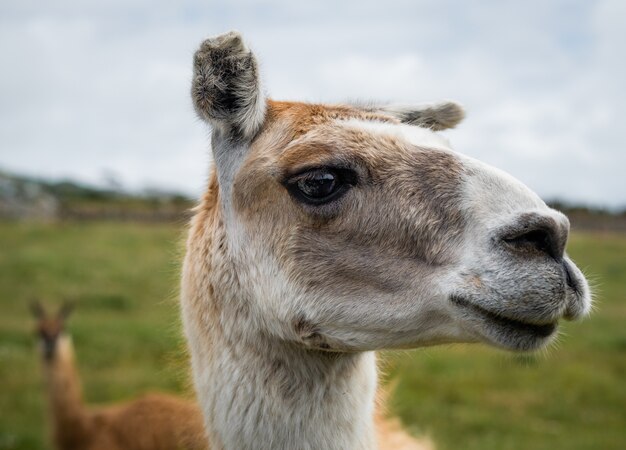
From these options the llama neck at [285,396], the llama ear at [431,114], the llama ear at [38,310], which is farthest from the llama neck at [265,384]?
the llama ear at [38,310]

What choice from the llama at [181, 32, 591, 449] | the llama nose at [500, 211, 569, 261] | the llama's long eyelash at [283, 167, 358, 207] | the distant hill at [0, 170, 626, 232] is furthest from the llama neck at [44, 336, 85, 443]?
the distant hill at [0, 170, 626, 232]

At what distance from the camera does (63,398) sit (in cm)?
948

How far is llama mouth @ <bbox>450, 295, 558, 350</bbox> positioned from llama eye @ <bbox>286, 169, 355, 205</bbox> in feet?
2.20

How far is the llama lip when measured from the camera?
292cm

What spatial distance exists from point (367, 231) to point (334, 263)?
0.19 meters

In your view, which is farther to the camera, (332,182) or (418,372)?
(418,372)

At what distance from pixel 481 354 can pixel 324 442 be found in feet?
39.6

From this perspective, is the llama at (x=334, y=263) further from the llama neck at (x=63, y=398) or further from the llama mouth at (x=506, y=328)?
the llama neck at (x=63, y=398)

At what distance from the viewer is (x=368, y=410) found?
3.54 metres

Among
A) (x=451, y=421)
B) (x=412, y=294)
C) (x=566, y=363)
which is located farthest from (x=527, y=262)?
(x=566, y=363)

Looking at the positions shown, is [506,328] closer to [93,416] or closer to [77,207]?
[93,416]

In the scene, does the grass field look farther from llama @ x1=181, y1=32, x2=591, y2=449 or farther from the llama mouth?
the llama mouth

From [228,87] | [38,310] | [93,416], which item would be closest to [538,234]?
[228,87]

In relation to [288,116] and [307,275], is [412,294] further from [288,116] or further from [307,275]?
[288,116]
